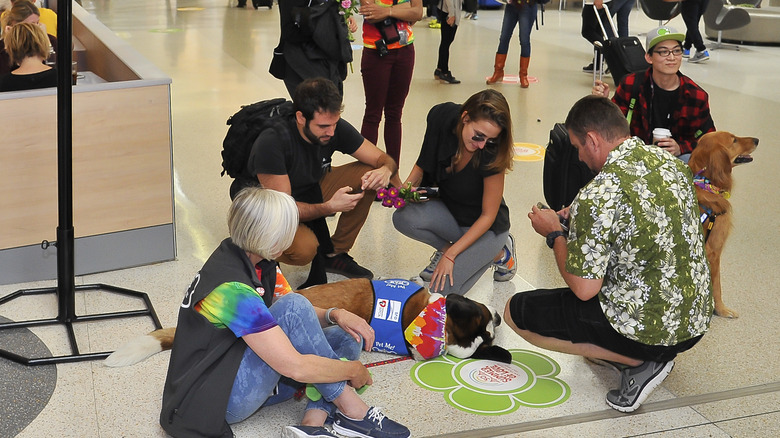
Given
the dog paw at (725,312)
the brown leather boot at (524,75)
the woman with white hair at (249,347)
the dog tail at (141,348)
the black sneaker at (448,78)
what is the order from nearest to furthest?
the woman with white hair at (249,347), the dog tail at (141,348), the dog paw at (725,312), the brown leather boot at (524,75), the black sneaker at (448,78)

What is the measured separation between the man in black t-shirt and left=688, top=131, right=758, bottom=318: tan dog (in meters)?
1.37

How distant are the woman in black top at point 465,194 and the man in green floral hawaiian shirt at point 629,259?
0.62m

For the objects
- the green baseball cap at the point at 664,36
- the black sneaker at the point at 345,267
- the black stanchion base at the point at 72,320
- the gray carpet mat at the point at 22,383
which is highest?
the green baseball cap at the point at 664,36

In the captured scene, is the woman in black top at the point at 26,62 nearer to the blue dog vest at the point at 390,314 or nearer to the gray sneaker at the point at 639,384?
the blue dog vest at the point at 390,314

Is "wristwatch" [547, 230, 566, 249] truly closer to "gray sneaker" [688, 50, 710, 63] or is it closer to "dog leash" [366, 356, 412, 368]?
"dog leash" [366, 356, 412, 368]

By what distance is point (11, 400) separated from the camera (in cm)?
280

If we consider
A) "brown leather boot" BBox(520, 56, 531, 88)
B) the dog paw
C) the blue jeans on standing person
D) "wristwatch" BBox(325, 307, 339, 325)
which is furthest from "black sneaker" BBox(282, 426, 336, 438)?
the blue jeans on standing person

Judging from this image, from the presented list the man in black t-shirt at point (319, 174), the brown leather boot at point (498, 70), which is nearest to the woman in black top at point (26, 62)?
the man in black t-shirt at point (319, 174)

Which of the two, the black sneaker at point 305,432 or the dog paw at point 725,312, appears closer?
the black sneaker at point 305,432

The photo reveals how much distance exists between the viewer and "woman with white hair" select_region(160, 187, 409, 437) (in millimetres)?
2328

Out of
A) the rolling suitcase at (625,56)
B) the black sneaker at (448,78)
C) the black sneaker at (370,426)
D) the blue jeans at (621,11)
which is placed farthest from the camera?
the blue jeans at (621,11)

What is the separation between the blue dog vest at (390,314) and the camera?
3.09 m

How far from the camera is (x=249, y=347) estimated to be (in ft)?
8.02

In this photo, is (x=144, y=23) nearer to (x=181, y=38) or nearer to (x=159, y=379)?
(x=181, y=38)
